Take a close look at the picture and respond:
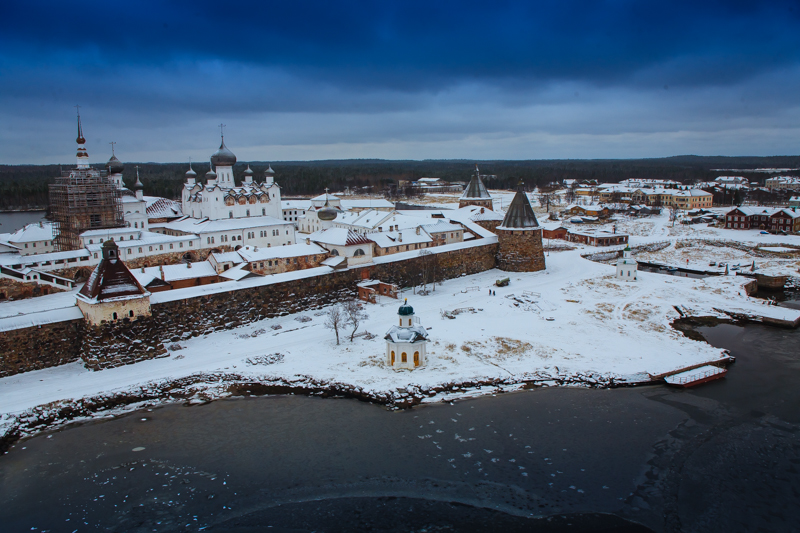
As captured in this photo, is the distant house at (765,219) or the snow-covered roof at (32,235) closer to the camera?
the snow-covered roof at (32,235)

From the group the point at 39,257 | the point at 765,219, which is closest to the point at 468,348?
the point at 39,257

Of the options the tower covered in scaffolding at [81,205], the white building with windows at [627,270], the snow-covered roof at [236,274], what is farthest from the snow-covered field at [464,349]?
the tower covered in scaffolding at [81,205]

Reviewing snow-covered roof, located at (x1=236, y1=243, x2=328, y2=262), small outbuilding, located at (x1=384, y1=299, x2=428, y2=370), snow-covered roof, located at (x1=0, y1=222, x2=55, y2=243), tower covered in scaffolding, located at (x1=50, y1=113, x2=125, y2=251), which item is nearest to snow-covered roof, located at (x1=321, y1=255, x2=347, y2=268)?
snow-covered roof, located at (x1=236, y1=243, x2=328, y2=262)

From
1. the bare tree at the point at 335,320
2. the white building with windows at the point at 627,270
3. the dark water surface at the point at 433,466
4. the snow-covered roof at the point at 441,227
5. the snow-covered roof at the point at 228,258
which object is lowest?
the dark water surface at the point at 433,466

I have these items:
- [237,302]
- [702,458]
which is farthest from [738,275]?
[237,302]

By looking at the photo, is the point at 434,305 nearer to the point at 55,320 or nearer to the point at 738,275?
the point at 55,320

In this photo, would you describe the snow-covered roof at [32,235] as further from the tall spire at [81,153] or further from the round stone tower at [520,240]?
the round stone tower at [520,240]

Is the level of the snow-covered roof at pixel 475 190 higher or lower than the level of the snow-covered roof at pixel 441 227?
higher
